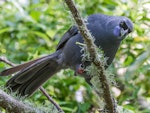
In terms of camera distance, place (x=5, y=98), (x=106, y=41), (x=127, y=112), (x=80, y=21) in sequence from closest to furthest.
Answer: (x=80, y=21)
(x=5, y=98)
(x=127, y=112)
(x=106, y=41)

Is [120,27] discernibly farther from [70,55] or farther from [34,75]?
[34,75]

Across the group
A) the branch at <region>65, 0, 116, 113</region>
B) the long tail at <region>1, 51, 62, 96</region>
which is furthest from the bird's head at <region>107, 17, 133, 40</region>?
the branch at <region>65, 0, 116, 113</region>

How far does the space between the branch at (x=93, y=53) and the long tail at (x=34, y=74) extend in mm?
664

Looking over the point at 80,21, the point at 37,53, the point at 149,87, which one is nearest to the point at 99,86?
the point at 80,21

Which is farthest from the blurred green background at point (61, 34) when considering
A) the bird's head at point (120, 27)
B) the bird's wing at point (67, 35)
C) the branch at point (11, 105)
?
the branch at point (11, 105)

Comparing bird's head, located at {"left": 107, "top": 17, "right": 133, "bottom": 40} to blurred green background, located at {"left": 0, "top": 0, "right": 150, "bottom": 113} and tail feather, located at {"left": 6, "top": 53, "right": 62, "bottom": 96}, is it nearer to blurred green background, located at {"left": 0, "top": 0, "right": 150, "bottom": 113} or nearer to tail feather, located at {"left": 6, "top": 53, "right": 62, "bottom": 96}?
blurred green background, located at {"left": 0, "top": 0, "right": 150, "bottom": 113}

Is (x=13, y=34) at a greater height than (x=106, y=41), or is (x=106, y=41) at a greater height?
(x=13, y=34)

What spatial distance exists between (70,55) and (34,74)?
31 cm

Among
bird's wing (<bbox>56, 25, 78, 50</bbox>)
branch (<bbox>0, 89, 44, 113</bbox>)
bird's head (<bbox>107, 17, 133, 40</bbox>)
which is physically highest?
bird's wing (<bbox>56, 25, 78, 50</bbox>)

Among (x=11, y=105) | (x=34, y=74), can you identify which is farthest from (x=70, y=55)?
(x=11, y=105)

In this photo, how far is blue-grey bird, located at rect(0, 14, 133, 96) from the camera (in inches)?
91.5

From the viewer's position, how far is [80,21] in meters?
1.47

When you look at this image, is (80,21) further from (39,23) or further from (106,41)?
(39,23)

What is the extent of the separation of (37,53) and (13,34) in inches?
20.6
